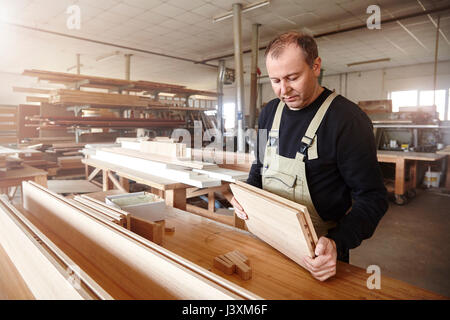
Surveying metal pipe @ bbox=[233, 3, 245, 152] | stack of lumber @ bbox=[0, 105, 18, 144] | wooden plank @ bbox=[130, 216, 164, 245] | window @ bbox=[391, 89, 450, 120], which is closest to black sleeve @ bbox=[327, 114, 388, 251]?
wooden plank @ bbox=[130, 216, 164, 245]

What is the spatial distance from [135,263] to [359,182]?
2.89 ft

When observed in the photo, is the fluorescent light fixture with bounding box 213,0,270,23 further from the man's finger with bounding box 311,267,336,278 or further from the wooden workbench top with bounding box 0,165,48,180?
the man's finger with bounding box 311,267,336,278

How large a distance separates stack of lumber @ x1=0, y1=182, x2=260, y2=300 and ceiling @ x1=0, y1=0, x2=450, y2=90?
16.8 feet

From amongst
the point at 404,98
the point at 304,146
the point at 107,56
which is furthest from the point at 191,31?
the point at 404,98

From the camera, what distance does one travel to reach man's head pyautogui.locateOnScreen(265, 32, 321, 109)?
48.1 inches

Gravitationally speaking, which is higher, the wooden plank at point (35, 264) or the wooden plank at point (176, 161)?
the wooden plank at point (176, 161)

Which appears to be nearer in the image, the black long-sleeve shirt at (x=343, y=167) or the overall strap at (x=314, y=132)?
the black long-sleeve shirt at (x=343, y=167)

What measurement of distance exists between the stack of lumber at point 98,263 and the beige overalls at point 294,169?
2.26 ft

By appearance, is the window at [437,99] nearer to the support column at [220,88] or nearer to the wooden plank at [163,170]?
the support column at [220,88]

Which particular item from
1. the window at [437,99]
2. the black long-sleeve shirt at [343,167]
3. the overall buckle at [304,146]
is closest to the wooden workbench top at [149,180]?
the black long-sleeve shirt at [343,167]

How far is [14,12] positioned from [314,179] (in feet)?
22.9

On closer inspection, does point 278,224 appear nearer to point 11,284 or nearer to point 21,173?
point 11,284

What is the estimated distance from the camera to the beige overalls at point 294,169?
129 cm

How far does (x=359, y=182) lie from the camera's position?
117cm
